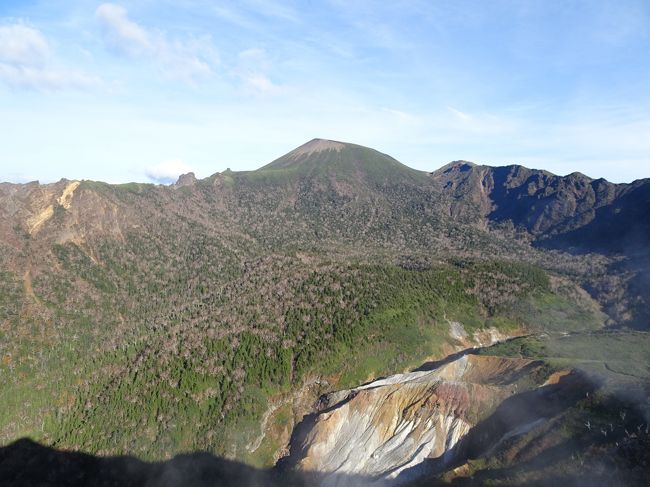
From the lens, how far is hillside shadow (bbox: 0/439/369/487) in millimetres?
88000

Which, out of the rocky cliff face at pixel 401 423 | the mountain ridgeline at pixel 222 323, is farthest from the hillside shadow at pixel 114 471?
the rocky cliff face at pixel 401 423

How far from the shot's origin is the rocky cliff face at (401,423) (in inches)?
3066

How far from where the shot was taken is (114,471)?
9081cm

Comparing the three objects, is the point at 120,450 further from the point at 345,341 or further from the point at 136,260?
the point at 136,260

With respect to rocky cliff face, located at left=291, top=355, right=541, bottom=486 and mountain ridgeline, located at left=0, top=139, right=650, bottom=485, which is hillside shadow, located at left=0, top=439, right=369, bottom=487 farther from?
rocky cliff face, located at left=291, top=355, right=541, bottom=486

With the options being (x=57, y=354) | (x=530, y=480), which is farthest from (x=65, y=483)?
(x=530, y=480)

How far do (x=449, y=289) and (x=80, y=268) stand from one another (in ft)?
414

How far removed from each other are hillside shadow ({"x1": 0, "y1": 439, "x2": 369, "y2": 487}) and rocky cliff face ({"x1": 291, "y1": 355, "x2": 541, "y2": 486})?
10.4m

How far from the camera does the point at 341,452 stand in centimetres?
8406

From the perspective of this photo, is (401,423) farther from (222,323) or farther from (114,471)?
(222,323)

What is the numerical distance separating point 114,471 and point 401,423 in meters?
60.1

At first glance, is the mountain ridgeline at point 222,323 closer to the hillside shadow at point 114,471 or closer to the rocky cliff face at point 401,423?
the rocky cliff face at point 401,423

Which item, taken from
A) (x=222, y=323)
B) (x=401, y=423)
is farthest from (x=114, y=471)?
(x=401, y=423)

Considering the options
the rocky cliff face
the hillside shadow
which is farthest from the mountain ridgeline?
the hillside shadow
